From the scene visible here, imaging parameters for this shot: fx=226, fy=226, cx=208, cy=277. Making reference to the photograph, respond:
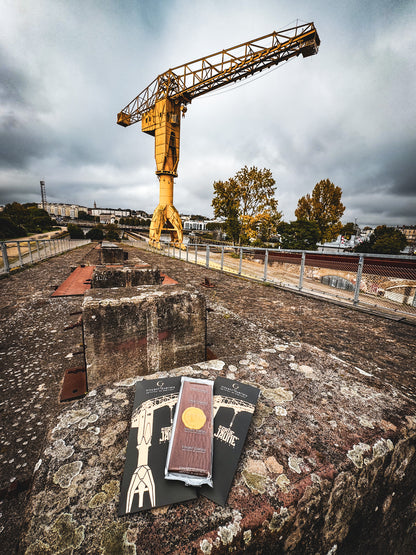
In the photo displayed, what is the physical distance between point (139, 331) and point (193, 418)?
103cm

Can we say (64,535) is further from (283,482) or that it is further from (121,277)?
(121,277)

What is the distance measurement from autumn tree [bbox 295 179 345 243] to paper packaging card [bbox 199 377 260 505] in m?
27.1

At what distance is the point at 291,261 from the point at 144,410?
287 inches

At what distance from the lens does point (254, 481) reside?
2.97 ft

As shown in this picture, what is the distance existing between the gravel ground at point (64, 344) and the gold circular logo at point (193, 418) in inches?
24.1

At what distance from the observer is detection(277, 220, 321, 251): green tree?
898 inches

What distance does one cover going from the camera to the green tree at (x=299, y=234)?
2281cm

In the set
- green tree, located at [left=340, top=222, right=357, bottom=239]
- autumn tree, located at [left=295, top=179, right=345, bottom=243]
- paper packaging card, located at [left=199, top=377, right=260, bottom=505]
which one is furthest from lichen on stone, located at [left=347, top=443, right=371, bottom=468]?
green tree, located at [left=340, top=222, right=357, bottom=239]

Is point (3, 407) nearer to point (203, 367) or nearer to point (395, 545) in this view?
point (203, 367)

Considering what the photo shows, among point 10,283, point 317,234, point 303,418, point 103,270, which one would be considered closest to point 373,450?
point 303,418

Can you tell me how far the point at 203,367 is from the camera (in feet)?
5.12

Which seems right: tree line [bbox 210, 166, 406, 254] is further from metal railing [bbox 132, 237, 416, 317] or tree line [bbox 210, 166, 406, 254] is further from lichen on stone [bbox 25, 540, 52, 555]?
lichen on stone [bbox 25, 540, 52, 555]

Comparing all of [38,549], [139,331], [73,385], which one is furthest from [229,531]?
[73,385]

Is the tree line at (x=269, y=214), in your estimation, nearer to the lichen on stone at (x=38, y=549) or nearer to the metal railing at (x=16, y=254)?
the metal railing at (x=16, y=254)
